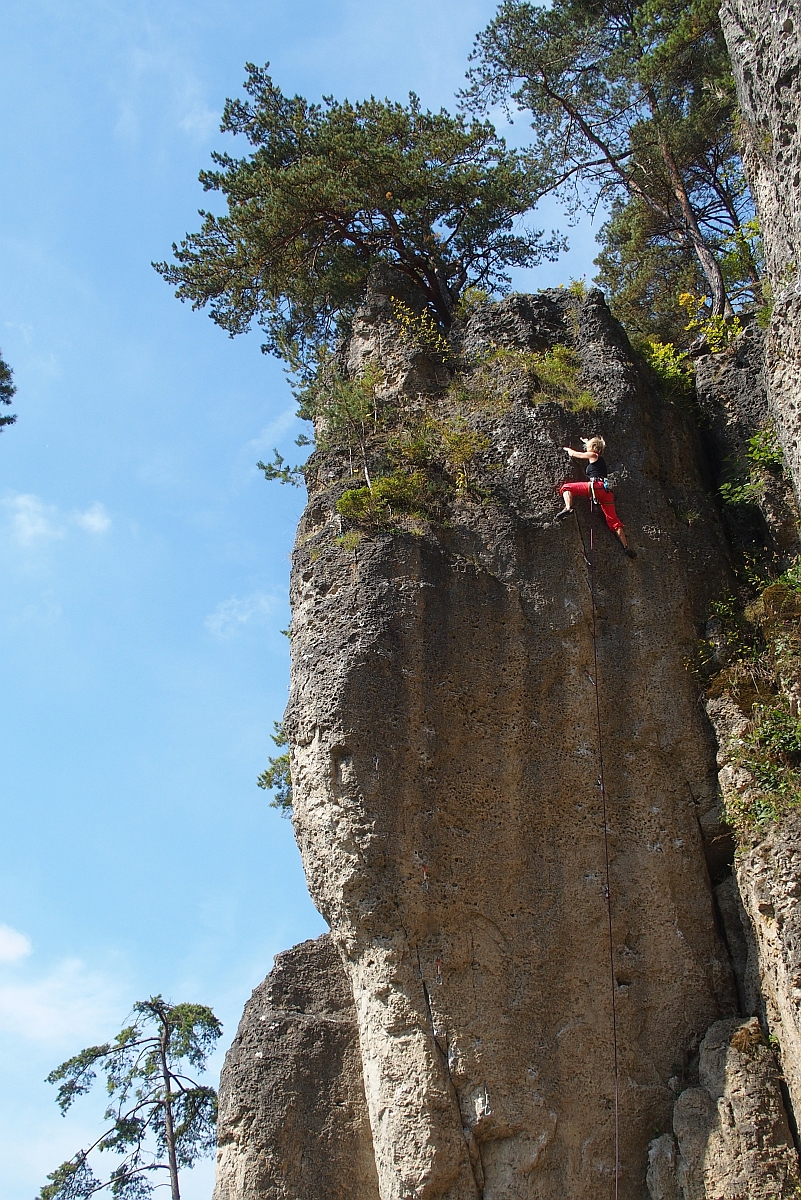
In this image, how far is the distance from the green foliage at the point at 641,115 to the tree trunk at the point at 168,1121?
15.1m

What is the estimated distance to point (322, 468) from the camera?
42.1 feet

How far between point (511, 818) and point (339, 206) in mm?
9648

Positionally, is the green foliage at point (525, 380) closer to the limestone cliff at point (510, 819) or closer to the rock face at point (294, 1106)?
the limestone cliff at point (510, 819)

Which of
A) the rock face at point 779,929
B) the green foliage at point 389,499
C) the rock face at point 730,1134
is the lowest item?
the rock face at point 730,1134

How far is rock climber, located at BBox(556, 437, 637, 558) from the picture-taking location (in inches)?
466

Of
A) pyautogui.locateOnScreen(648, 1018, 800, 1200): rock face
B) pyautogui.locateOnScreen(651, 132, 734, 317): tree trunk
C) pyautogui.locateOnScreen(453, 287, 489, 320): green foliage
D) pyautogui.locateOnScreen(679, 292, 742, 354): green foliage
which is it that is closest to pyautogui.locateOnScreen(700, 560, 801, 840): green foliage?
pyautogui.locateOnScreen(648, 1018, 800, 1200): rock face

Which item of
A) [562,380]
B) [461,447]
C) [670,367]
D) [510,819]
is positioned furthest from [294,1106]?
[670,367]

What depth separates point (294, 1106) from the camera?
35.1ft

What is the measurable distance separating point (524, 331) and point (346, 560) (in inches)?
176

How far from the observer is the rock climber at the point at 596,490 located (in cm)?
1184

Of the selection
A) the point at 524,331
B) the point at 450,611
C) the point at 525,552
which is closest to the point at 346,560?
the point at 450,611

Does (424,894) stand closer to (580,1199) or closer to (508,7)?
(580,1199)

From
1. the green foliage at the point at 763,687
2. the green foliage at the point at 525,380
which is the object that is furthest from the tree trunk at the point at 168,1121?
the green foliage at the point at 525,380

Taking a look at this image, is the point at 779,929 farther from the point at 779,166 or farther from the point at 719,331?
the point at 719,331
